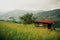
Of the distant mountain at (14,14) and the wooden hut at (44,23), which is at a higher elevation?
the distant mountain at (14,14)

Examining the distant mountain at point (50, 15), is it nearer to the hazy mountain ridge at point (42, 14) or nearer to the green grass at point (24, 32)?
the hazy mountain ridge at point (42, 14)

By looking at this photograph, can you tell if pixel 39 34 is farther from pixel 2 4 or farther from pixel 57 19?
pixel 2 4

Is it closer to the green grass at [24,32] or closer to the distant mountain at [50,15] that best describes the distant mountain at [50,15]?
the distant mountain at [50,15]

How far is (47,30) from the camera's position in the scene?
1.46 meters

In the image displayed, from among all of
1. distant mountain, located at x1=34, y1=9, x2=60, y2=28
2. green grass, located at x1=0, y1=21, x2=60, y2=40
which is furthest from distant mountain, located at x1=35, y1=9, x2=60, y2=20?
green grass, located at x1=0, y1=21, x2=60, y2=40

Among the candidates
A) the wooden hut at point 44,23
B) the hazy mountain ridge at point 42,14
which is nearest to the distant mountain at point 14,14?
the hazy mountain ridge at point 42,14

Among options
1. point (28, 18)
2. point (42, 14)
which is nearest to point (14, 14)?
point (28, 18)

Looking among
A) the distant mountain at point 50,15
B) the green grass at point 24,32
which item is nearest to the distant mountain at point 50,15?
the distant mountain at point 50,15

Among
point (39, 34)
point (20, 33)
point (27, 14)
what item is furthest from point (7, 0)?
point (39, 34)

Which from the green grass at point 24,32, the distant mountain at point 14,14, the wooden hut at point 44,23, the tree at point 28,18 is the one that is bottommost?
the green grass at point 24,32

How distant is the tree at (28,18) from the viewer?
1.50 metres

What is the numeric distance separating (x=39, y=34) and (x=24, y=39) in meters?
0.14

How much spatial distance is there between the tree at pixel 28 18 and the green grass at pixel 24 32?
0.12 ft

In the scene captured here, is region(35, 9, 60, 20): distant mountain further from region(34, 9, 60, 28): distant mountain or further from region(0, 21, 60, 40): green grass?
region(0, 21, 60, 40): green grass
